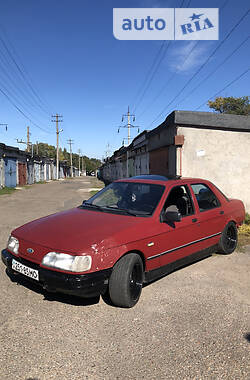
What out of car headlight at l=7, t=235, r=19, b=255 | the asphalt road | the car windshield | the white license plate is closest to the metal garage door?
the car windshield

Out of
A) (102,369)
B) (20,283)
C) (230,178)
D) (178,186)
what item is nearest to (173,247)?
(178,186)

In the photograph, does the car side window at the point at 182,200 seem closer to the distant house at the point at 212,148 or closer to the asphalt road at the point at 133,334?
the asphalt road at the point at 133,334

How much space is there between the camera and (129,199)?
14.0 feet

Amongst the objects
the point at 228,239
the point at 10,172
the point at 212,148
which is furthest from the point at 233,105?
the point at 228,239

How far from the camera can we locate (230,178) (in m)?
8.74

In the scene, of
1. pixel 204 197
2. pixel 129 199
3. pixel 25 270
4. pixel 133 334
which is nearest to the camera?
pixel 133 334

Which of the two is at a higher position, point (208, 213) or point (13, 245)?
point (208, 213)

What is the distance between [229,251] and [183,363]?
3300 millimetres

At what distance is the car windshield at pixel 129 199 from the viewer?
394 centimetres

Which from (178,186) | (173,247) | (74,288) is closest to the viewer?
(74,288)

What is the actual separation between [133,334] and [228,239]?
315cm

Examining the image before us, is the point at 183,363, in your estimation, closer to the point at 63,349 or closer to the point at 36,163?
the point at 63,349

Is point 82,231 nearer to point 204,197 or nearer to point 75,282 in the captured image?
point 75,282

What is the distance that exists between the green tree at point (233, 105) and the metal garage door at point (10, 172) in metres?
38.1
